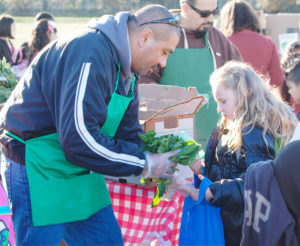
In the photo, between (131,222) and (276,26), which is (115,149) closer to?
(131,222)

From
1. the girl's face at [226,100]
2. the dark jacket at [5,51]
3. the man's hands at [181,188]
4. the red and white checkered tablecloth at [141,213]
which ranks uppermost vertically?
the girl's face at [226,100]

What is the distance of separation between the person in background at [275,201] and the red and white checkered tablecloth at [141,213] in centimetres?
93

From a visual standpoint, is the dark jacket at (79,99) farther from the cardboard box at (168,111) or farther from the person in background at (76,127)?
the cardboard box at (168,111)

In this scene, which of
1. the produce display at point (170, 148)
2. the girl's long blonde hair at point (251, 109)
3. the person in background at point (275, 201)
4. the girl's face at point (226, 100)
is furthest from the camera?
the girl's face at point (226, 100)

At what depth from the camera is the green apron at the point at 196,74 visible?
3.78 metres

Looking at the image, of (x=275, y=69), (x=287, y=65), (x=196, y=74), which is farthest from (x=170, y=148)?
(x=275, y=69)

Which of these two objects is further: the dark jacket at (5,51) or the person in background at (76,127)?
the dark jacket at (5,51)

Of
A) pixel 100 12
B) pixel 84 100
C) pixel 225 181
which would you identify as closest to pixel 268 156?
pixel 225 181

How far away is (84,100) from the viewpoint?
5.90 feet

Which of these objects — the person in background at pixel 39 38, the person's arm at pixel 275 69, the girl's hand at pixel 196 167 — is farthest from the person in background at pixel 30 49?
the girl's hand at pixel 196 167

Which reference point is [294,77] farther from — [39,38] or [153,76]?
[39,38]

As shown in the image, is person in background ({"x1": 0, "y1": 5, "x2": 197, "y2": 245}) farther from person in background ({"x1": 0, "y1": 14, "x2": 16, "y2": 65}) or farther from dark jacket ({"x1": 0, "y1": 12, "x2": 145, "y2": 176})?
person in background ({"x1": 0, "y1": 14, "x2": 16, "y2": 65})

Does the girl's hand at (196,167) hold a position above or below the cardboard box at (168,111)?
below

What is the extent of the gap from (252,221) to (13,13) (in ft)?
29.6
